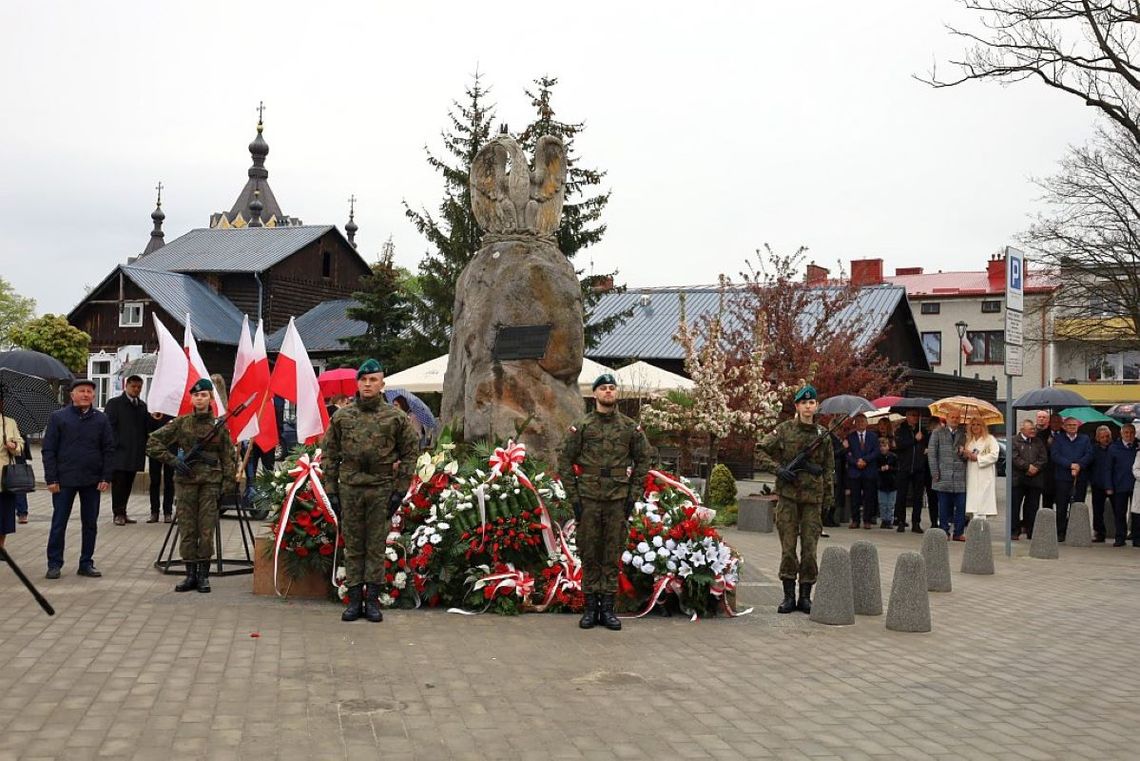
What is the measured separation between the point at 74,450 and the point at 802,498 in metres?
6.90

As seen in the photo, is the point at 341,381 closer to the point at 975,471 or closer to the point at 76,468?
the point at 76,468

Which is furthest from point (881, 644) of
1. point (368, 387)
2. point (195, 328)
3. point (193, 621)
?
point (195, 328)

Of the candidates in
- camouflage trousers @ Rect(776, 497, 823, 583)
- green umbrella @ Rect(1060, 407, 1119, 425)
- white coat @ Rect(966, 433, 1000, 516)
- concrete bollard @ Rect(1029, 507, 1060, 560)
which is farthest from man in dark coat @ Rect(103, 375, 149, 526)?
green umbrella @ Rect(1060, 407, 1119, 425)

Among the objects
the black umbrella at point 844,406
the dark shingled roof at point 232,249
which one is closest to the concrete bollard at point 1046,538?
the black umbrella at point 844,406

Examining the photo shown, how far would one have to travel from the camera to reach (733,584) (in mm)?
10594


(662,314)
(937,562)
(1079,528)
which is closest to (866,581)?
(937,562)

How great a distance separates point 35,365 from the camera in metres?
16.1

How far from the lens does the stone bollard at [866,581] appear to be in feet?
Answer: 36.0

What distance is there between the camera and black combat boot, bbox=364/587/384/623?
9555 mm

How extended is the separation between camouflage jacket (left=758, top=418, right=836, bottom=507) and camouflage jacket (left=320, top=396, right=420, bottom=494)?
330 centimetres

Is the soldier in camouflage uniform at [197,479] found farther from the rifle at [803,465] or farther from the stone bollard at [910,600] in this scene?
the stone bollard at [910,600]

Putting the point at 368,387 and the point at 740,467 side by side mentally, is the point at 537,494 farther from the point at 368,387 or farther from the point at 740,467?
the point at 740,467

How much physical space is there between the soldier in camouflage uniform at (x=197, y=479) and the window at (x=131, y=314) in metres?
47.9

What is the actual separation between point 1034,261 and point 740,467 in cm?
1074
